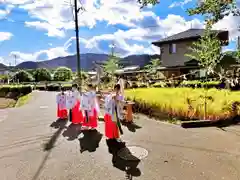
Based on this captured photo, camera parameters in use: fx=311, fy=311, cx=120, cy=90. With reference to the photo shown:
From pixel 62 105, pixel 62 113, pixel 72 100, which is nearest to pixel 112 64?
pixel 62 113

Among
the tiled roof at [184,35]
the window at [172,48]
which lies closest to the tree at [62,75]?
the tiled roof at [184,35]

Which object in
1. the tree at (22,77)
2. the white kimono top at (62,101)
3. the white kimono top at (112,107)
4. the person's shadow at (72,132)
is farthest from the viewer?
the tree at (22,77)

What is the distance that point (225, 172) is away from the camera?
21.1 ft

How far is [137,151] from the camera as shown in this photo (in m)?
8.02

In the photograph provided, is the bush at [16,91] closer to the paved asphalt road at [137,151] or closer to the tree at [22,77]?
the paved asphalt road at [137,151]

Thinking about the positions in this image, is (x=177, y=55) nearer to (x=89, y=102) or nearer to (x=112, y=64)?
(x=112, y=64)

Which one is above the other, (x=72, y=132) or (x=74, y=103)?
(x=74, y=103)

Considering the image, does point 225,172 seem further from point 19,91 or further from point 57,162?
point 19,91

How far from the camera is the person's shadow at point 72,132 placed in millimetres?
9878

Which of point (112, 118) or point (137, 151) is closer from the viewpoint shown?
point (137, 151)

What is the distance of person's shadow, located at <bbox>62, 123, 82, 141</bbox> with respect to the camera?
9.88 meters

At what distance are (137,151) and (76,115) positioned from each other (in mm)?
4959

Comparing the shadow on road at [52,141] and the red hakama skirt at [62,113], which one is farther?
the red hakama skirt at [62,113]

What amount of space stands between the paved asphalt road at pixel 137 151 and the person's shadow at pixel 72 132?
33 mm
